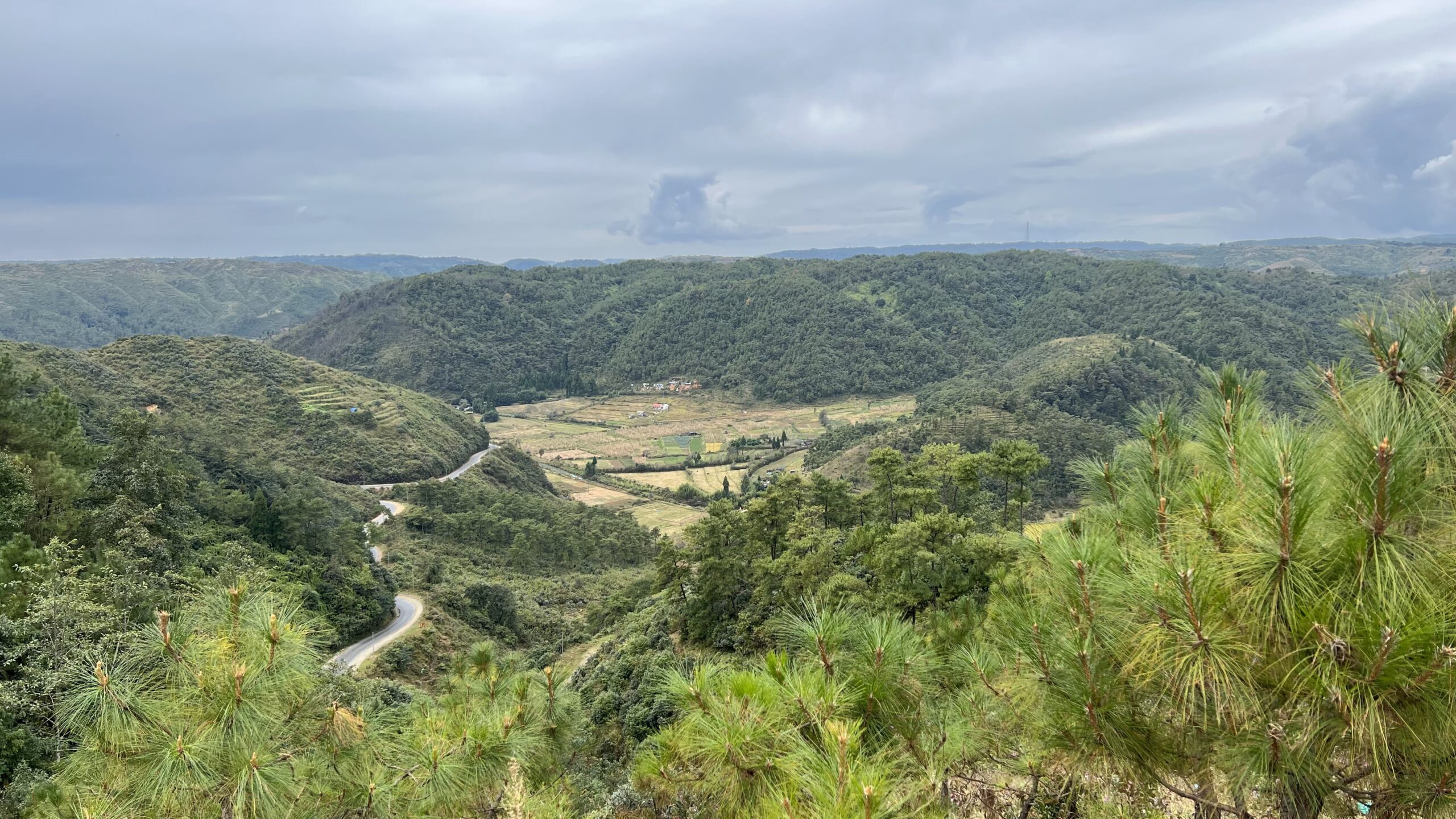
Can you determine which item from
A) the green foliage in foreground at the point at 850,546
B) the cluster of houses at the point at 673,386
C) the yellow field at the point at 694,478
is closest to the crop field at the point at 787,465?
the yellow field at the point at 694,478

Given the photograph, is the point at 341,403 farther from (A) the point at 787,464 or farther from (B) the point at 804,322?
(B) the point at 804,322

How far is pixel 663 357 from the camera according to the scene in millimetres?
157250

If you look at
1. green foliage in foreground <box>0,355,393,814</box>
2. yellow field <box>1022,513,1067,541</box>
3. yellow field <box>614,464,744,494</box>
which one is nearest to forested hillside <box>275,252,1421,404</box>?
yellow field <box>614,464,744,494</box>

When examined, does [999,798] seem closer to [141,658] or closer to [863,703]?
[863,703]

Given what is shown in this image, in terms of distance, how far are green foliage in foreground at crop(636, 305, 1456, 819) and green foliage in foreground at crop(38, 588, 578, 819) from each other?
1303mm

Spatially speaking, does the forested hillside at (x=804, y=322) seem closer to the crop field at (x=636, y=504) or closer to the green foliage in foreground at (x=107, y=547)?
the crop field at (x=636, y=504)

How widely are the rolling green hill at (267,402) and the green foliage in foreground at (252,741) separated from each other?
45611mm

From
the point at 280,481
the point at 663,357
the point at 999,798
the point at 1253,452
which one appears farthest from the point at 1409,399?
the point at 663,357

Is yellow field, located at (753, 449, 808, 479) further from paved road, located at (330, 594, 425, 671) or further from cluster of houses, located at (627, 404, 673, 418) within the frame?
paved road, located at (330, 594, 425, 671)

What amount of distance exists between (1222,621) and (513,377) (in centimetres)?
15660

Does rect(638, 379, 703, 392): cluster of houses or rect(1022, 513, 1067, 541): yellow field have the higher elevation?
rect(1022, 513, 1067, 541): yellow field

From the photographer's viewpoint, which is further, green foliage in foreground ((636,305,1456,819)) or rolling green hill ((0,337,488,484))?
rolling green hill ((0,337,488,484))

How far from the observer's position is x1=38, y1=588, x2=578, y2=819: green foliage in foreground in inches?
145

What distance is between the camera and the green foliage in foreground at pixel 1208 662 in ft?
8.98
